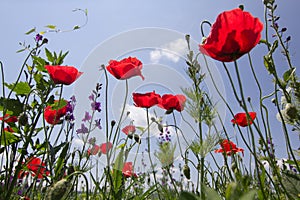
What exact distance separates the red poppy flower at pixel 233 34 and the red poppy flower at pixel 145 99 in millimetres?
714

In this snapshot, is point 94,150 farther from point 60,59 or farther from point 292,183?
point 292,183

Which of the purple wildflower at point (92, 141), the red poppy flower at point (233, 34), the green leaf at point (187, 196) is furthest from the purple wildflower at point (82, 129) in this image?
the green leaf at point (187, 196)

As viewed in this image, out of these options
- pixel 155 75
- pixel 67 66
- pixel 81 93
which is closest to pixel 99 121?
pixel 81 93

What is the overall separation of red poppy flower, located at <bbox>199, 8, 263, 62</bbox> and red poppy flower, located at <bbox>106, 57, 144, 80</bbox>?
0.59m

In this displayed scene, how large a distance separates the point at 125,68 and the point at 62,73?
0.90ft

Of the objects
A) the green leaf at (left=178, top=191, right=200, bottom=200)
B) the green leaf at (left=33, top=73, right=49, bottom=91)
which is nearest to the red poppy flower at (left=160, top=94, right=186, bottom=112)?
the green leaf at (left=33, top=73, right=49, bottom=91)

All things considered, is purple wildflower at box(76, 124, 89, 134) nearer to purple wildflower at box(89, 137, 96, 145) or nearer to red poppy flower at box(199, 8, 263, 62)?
purple wildflower at box(89, 137, 96, 145)

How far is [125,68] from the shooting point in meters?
1.26

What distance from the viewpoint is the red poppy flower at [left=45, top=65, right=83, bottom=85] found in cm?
125

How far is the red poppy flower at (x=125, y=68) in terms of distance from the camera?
4.15ft

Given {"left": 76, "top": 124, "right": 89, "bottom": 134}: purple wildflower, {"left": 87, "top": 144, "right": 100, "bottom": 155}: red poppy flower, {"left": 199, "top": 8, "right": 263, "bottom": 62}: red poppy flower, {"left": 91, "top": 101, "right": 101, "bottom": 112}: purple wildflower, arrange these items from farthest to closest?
{"left": 76, "top": 124, "right": 89, "bottom": 134}: purple wildflower
{"left": 91, "top": 101, "right": 101, "bottom": 112}: purple wildflower
{"left": 87, "top": 144, "right": 100, "bottom": 155}: red poppy flower
{"left": 199, "top": 8, "right": 263, "bottom": 62}: red poppy flower

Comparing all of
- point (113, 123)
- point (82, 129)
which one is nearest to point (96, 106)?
point (82, 129)

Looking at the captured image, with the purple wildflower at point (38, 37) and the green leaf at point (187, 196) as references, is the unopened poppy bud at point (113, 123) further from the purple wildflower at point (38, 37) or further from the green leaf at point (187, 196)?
the green leaf at point (187, 196)

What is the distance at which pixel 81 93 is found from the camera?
158 cm
